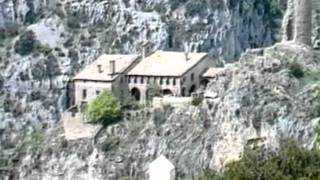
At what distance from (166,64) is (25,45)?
3108 centimetres

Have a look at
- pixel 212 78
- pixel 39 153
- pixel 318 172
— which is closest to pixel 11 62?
pixel 39 153

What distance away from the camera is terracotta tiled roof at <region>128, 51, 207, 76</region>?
3497 inches

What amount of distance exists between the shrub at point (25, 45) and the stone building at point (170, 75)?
97.7ft

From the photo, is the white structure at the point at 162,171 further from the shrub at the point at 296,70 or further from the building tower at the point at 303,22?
the building tower at the point at 303,22

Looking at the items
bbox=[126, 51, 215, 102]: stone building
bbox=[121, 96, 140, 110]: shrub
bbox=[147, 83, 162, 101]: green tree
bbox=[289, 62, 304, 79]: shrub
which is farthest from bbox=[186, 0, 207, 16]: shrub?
bbox=[289, 62, 304, 79]: shrub

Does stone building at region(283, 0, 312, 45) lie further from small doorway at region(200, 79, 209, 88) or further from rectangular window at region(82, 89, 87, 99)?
rectangular window at region(82, 89, 87, 99)

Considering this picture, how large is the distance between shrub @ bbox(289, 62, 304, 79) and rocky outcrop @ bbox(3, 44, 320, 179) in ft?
0.28

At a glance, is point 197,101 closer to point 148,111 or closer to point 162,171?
point 148,111

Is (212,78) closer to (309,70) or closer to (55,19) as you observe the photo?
(309,70)

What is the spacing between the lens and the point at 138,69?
295 feet

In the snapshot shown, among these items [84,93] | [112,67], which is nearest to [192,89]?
[112,67]

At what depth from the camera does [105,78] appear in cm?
9156

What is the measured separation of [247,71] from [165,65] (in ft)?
29.1

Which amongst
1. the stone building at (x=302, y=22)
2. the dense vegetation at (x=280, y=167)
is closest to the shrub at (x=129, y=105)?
the stone building at (x=302, y=22)
